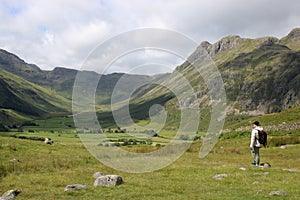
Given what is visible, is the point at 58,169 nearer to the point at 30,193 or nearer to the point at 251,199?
the point at 30,193

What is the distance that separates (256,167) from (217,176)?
19.4ft

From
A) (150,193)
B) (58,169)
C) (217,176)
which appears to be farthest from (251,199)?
(58,169)

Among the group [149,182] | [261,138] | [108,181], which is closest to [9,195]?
[108,181]

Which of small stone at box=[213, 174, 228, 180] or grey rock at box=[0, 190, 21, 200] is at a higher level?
small stone at box=[213, 174, 228, 180]

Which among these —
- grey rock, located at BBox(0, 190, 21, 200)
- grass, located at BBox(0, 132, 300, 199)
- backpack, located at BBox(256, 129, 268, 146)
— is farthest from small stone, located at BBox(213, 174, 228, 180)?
grey rock, located at BBox(0, 190, 21, 200)

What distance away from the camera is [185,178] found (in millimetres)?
25859

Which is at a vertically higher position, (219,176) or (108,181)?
(219,176)

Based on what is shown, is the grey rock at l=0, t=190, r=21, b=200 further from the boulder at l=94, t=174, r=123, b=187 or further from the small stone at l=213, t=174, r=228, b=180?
the small stone at l=213, t=174, r=228, b=180

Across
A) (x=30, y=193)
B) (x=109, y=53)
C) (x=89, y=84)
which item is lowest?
(x=30, y=193)

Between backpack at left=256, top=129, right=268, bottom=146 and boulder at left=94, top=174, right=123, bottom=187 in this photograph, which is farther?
backpack at left=256, top=129, right=268, bottom=146

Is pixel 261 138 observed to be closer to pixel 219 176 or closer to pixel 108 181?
pixel 219 176

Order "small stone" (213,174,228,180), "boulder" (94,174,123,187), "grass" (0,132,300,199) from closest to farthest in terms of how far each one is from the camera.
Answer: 1. "grass" (0,132,300,199)
2. "boulder" (94,174,123,187)
3. "small stone" (213,174,228,180)

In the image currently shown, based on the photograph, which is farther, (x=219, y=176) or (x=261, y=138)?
(x=261, y=138)

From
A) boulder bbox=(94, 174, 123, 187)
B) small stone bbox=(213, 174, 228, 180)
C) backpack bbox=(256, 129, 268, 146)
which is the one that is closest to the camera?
boulder bbox=(94, 174, 123, 187)
